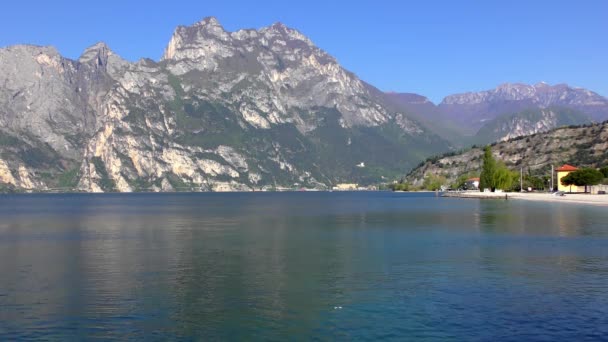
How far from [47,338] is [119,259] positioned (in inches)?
1158

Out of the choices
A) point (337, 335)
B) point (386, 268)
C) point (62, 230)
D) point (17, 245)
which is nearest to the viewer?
point (337, 335)

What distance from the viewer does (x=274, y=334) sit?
1175 inches

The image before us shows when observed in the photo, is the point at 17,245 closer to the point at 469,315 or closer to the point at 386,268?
the point at 386,268

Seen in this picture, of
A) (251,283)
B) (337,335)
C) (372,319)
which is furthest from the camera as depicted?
(251,283)

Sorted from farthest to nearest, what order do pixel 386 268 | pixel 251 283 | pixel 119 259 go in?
1. pixel 119 259
2. pixel 386 268
3. pixel 251 283

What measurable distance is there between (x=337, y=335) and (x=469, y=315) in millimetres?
8232

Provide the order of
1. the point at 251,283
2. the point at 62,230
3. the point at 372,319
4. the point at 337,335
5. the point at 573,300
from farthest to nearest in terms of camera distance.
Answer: the point at 62,230 < the point at 251,283 < the point at 573,300 < the point at 372,319 < the point at 337,335

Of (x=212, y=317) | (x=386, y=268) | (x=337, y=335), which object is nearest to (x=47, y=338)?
(x=212, y=317)

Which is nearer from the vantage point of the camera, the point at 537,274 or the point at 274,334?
the point at 274,334

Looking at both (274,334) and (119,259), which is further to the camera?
(119,259)

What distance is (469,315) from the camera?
32938 mm

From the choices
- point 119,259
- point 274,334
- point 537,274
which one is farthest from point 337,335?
point 119,259

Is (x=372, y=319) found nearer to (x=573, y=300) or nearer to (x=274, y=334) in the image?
(x=274, y=334)

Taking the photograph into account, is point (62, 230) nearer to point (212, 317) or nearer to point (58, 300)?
point (58, 300)
